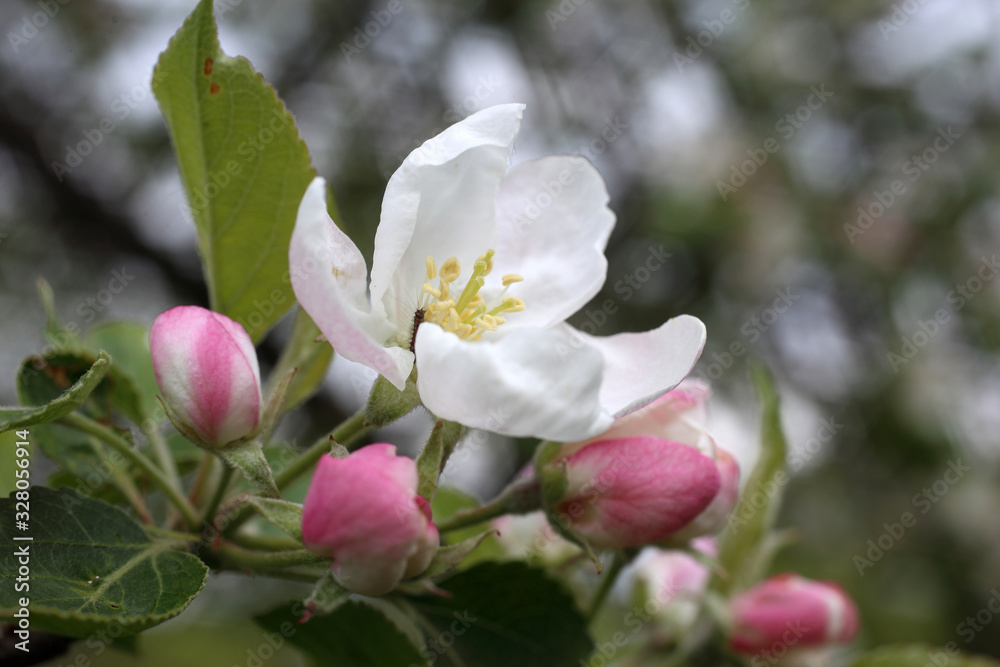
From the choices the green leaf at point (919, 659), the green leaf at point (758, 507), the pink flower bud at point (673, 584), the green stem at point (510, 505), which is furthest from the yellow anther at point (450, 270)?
the green leaf at point (919, 659)

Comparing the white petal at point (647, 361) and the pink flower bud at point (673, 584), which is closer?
the white petal at point (647, 361)

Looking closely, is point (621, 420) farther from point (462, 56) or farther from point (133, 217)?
point (462, 56)

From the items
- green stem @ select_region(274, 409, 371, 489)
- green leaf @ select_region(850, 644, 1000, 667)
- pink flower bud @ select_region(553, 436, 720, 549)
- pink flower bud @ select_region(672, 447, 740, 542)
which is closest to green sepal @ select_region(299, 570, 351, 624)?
green stem @ select_region(274, 409, 371, 489)

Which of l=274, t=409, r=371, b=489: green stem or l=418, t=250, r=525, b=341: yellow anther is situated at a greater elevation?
l=418, t=250, r=525, b=341: yellow anther

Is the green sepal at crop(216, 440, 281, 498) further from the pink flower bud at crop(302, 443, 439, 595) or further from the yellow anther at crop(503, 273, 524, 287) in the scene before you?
the yellow anther at crop(503, 273, 524, 287)

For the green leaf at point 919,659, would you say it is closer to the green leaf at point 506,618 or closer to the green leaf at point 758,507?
the green leaf at point 758,507

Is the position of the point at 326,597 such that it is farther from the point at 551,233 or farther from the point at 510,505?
the point at 551,233

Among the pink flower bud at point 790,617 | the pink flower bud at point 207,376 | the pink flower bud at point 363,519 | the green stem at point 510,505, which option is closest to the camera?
the pink flower bud at point 363,519
